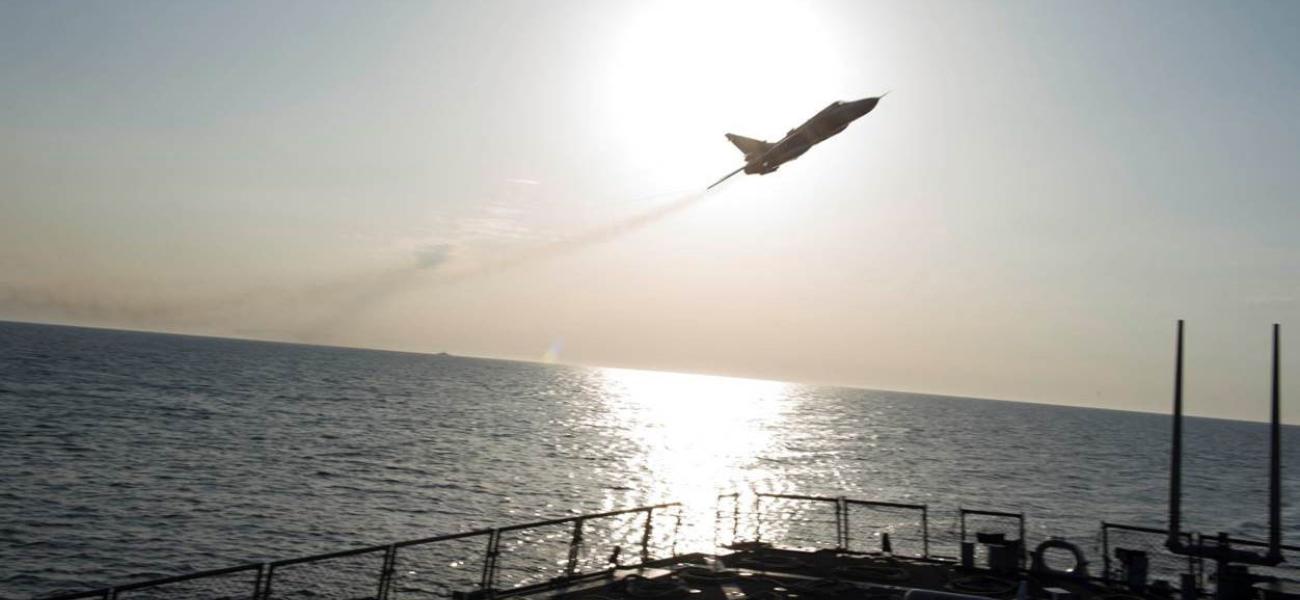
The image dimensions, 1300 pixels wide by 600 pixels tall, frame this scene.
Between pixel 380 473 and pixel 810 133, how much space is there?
153ft

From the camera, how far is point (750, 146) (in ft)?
148

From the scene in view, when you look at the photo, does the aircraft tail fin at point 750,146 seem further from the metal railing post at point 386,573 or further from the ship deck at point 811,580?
the metal railing post at point 386,573

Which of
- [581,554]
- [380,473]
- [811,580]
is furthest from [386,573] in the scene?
[380,473]

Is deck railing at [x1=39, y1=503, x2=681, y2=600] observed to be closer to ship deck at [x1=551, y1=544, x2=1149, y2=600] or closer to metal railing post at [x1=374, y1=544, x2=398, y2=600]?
ship deck at [x1=551, y1=544, x2=1149, y2=600]

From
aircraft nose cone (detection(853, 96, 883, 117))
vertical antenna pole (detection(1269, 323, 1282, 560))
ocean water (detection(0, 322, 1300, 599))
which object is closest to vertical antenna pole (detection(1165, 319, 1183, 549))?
vertical antenna pole (detection(1269, 323, 1282, 560))

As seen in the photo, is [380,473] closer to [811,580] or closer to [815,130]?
[815,130]

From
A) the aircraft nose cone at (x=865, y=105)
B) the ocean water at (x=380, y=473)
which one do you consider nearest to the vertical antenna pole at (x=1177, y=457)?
the ocean water at (x=380, y=473)

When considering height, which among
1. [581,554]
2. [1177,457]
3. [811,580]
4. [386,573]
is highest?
[1177,457]

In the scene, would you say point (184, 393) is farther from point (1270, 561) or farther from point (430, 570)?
point (1270, 561)

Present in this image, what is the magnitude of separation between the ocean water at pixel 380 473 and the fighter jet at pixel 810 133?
70.9ft

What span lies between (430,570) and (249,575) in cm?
699

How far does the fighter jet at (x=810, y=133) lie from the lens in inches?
1698

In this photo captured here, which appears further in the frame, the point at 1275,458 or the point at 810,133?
the point at 810,133

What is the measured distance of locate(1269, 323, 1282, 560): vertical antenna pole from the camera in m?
20.7
